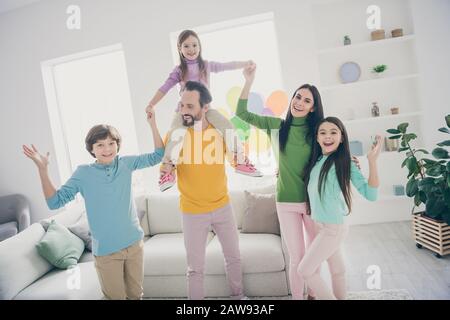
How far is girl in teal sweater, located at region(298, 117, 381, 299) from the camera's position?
142 centimetres

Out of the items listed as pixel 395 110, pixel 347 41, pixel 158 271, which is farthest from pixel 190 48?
pixel 395 110

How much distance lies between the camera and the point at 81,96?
3.00m

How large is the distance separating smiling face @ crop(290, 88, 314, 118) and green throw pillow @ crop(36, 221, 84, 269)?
66.4 inches

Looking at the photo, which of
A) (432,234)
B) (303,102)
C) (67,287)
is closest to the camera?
(303,102)

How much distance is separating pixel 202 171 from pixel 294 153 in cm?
44

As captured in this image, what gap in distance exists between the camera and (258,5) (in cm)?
288

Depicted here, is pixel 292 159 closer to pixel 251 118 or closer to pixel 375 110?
pixel 251 118

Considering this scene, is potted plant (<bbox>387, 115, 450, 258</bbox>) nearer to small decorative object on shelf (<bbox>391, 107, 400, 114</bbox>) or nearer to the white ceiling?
small decorative object on shelf (<bbox>391, 107, 400, 114</bbox>)

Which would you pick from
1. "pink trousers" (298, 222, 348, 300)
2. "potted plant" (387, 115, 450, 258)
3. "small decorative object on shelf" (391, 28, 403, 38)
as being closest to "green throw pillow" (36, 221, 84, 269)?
"pink trousers" (298, 222, 348, 300)

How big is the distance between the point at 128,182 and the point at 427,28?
2.82m

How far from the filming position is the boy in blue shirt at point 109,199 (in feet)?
4.90

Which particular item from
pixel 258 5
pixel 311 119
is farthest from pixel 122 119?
pixel 311 119

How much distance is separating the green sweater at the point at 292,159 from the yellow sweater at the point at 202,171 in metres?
0.24
